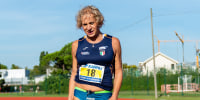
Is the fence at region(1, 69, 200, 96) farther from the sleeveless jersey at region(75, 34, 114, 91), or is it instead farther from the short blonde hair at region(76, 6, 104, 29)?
the short blonde hair at region(76, 6, 104, 29)

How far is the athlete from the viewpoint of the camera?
3.55m

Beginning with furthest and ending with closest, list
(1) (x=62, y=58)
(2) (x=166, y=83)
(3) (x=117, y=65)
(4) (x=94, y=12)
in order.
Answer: (1) (x=62, y=58) → (2) (x=166, y=83) → (3) (x=117, y=65) → (4) (x=94, y=12)

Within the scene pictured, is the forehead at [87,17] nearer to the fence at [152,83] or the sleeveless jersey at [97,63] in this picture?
the sleeveless jersey at [97,63]

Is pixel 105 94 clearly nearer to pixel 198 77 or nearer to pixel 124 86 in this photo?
pixel 198 77

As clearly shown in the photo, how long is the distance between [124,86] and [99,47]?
3303 cm

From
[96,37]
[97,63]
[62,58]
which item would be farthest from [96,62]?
[62,58]

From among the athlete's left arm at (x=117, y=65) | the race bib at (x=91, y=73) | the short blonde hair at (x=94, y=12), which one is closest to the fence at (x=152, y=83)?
the athlete's left arm at (x=117, y=65)

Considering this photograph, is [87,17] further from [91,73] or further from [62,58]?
[62,58]

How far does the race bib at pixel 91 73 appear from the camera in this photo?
3.58 m

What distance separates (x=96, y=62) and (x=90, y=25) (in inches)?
14.9

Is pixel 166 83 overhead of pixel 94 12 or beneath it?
beneath

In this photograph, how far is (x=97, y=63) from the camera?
141 inches

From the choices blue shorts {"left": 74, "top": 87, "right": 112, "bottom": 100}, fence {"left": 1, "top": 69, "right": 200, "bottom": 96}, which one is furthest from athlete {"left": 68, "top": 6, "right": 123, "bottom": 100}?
fence {"left": 1, "top": 69, "right": 200, "bottom": 96}

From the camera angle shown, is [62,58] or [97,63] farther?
[62,58]
